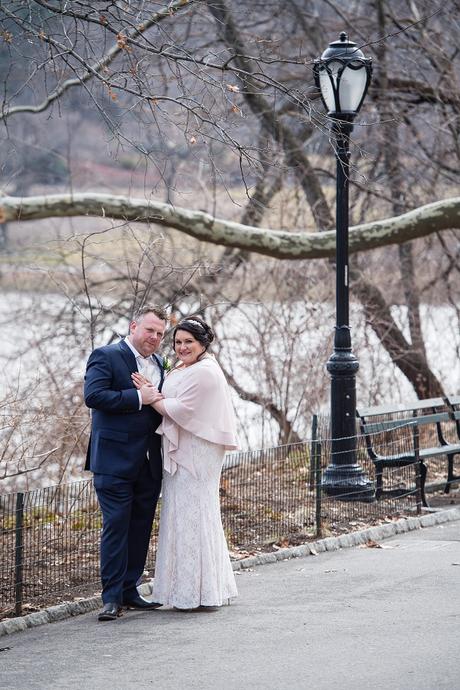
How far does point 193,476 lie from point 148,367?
31.6 inches

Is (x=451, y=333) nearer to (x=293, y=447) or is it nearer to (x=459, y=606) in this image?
(x=293, y=447)

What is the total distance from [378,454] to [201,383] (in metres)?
4.70

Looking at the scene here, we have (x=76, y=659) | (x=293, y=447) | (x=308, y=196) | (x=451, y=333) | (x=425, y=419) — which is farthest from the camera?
(x=451, y=333)

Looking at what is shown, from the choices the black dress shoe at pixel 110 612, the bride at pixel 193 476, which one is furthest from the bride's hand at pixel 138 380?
the black dress shoe at pixel 110 612

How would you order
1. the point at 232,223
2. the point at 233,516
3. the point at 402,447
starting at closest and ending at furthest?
the point at 233,516 < the point at 402,447 < the point at 232,223

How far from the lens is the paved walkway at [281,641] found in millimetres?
6230

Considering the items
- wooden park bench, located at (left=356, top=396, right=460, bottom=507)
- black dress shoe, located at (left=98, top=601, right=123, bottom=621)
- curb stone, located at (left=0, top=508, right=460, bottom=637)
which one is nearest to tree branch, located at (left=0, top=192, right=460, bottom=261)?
wooden park bench, located at (left=356, top=396, right=460, bottom=507)

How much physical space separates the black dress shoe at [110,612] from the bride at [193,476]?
1.07 ft

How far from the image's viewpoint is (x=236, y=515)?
1077 centimetres

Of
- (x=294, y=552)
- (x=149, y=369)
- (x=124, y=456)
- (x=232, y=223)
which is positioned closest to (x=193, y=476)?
(x=124, y=456)

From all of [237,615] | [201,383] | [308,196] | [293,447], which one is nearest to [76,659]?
[237,615]

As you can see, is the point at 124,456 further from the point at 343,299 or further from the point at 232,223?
the point at 232,223

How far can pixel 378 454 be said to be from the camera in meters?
12.5

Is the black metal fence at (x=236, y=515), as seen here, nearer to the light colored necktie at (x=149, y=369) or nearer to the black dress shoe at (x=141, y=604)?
the black dress shoe at (x=141, y=604)
